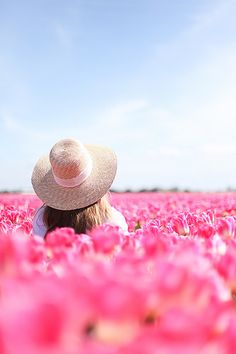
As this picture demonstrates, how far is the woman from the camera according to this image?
4.28 m

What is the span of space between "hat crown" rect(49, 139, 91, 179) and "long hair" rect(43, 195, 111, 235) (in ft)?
1.14

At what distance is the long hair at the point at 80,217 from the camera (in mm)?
4449

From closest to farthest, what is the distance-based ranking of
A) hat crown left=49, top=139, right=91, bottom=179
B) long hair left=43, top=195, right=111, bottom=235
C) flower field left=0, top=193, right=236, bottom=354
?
flower field left=0, top=193, right=236, bottom=354
hat crown left=49, top=139, right=91, bottom=179
long hair left=43, top=195, right=111, bottom=235

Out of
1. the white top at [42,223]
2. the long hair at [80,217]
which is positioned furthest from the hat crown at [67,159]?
the white top at [42,223]

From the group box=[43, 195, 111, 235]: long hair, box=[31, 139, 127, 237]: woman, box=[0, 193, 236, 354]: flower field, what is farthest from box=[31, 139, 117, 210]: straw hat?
box=[0, 193, 236, 354]: flower field

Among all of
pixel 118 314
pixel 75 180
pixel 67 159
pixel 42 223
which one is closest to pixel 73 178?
pixel 75 180

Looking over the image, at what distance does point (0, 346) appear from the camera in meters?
0.81

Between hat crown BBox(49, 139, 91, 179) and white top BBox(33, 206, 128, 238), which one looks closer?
hat crown BBox(49, 139, 91, 179)

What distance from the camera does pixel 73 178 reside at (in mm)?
4320

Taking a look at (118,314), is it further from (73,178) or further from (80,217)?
(80,217)

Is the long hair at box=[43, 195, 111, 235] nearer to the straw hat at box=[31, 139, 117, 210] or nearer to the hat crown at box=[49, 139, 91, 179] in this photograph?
the straw hat at box=[31, 139, 117, 210]

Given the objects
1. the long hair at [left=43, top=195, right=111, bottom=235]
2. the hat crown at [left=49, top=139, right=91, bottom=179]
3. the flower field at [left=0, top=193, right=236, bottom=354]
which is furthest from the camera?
the long hair at [left=43, top=195, right=111, bottom=235]

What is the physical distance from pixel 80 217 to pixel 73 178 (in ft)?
1.11

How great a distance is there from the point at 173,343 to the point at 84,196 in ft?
11.7
